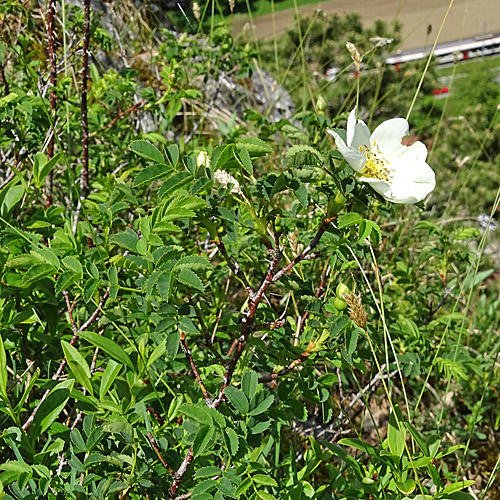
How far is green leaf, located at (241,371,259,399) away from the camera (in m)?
0.82

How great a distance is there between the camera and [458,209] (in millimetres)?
3559

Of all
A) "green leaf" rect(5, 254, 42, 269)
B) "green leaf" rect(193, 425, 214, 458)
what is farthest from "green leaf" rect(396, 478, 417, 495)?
"green leaf" rect(5, 254, 42, 269)

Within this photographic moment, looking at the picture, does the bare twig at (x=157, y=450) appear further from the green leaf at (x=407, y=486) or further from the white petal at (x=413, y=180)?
the white petal at (x=413, y=180)

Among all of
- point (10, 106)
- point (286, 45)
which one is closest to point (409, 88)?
point (286, 45)

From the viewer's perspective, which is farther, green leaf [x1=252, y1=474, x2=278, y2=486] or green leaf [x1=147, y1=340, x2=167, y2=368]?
green leaf [x1=147, y1=340, x2=167, y2=368]

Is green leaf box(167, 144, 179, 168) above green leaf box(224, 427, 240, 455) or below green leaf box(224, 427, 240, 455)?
above

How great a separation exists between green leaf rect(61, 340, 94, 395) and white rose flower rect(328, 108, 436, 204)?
1.63ft

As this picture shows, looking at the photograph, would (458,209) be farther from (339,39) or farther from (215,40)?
(339,39)

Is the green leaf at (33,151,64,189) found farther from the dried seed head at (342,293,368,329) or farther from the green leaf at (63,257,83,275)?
the dried seed head at (342,293,368,329)

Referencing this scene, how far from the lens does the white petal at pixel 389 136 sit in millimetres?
1057

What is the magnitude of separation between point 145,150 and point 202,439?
0.41 meters

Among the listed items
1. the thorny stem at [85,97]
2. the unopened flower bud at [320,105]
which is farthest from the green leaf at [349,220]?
the thorny stem at [85,97]

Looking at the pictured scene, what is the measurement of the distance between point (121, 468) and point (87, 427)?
76 mm

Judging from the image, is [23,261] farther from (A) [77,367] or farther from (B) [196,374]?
(B) [196,374]
